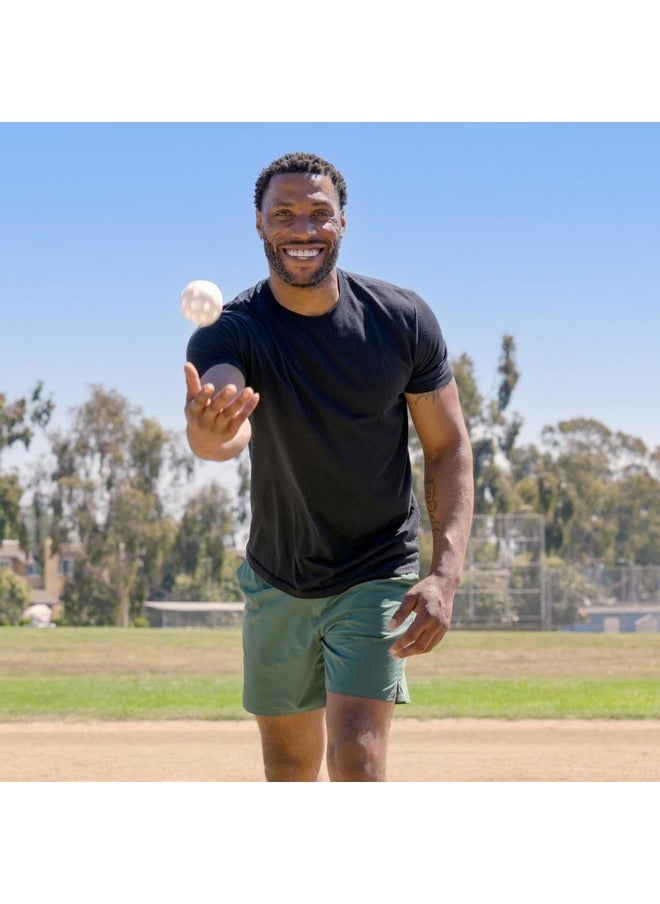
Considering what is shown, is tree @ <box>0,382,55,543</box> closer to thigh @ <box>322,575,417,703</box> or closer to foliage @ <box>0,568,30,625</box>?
foliage @ <box>0,568,30,625</box>

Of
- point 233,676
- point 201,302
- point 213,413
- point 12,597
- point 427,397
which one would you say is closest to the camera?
point 213,413

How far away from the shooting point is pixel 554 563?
153 feet

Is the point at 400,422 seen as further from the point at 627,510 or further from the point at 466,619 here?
the point at 627,510

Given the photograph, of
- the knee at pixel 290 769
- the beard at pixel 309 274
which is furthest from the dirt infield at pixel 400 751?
the beard at pixel 309 274

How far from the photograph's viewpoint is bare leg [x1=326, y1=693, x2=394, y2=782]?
402 cm

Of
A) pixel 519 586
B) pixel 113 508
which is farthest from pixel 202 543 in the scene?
pixel 519 586

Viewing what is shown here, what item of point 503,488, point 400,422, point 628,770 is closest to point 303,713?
point 400,422

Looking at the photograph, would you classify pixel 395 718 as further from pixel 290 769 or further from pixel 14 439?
pixel 14 439

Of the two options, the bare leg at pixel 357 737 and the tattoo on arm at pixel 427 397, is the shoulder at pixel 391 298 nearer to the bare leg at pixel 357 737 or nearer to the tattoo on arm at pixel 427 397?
the tattoo on arm at pixel 427 397

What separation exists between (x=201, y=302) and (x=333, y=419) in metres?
0.67

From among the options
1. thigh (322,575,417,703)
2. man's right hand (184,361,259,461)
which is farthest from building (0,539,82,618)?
man's right hand (184,361,259,461)

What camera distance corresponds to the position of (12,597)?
1761 inches

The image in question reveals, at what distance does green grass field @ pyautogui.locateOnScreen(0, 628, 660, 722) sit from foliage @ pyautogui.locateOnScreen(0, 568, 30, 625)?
15959mm

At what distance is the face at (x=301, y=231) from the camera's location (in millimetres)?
4266
